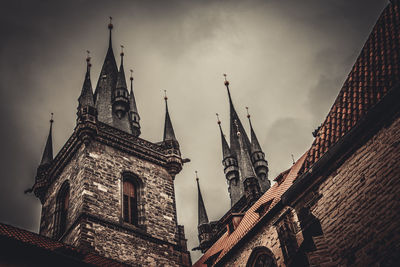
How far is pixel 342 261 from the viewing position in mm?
7688

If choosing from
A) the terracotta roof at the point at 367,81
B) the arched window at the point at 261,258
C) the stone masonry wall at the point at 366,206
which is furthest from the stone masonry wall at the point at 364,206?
the arched window at the point at 261,258

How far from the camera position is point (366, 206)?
24.9 feet

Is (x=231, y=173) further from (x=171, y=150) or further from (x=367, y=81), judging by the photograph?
(x=367, y=81)

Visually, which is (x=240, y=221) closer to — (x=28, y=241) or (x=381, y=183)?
(x=28, y=241)

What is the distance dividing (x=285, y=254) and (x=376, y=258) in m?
3.72

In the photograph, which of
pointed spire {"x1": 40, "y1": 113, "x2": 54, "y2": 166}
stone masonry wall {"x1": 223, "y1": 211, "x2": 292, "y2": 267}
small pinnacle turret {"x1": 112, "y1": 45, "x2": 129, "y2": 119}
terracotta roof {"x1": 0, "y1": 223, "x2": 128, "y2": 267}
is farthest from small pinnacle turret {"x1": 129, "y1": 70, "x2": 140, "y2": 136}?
terracotta roof {"x1": 0, "y1": 223, "x2": 128, "y2": 267}

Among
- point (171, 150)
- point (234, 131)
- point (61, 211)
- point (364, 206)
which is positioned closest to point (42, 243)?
point (364, 206)

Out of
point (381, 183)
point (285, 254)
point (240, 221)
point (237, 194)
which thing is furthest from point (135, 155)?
point (381, 183)

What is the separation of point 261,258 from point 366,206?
26.7 ft

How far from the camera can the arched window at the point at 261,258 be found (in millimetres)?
14883

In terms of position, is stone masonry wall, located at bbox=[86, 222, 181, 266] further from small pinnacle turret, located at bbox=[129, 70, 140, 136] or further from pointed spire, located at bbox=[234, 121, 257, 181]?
pointed spire, located at bbox=[234, 121, 257, 181]

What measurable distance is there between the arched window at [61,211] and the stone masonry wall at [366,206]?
14.6 meters

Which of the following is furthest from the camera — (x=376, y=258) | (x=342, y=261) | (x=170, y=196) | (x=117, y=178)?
(x=170, y=196)

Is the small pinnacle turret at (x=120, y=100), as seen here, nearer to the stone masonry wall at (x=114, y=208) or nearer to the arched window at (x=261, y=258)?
the stone masonry wall at (x=114, y=208)
